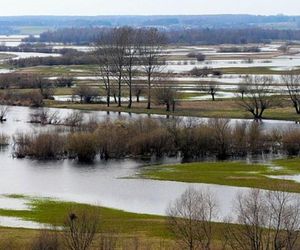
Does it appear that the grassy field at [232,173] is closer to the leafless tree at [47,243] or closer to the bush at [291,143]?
the bush at [291,143]

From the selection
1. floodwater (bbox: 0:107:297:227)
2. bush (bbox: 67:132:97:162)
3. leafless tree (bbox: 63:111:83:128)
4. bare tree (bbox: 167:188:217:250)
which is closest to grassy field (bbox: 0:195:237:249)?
bare tree (bbox: 167:188:217:250)

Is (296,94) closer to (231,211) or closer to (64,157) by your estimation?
(64,157)

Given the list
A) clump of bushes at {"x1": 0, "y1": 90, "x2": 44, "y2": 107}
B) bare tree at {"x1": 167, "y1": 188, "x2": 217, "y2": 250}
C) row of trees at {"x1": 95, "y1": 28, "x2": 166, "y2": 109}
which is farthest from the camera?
row of trees at {"x1": 95, "y1": 28, "x2": 166, "y2": 109}

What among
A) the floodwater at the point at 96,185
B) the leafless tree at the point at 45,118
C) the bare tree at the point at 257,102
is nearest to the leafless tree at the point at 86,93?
the leafless tree at the point at 45,118

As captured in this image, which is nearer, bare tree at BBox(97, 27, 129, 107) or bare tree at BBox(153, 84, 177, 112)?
bare tree at BBox(153, 84, 177, 112)

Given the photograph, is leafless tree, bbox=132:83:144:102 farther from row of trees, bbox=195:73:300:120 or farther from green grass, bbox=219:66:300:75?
green grass, bbox=219:66:300:75

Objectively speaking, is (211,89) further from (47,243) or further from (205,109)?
(47,243)

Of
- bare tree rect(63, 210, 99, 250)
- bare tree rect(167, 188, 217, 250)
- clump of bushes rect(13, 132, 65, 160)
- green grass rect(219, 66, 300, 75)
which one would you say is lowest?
green grass rect(219, 66, 300, 75)
